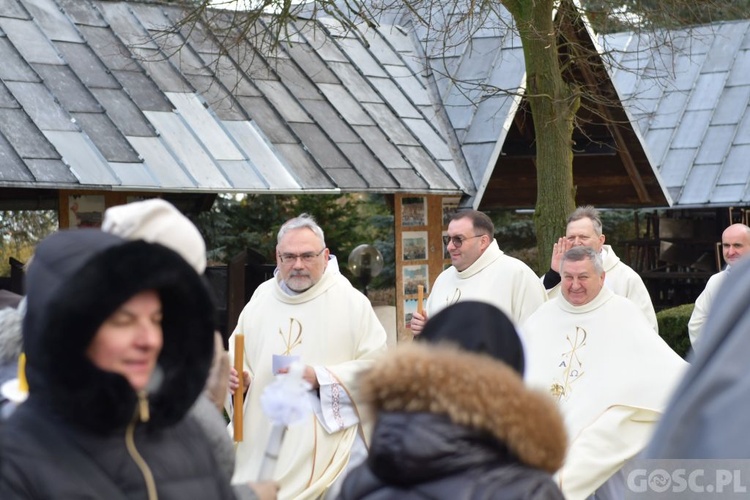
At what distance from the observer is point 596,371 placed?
6898 millimetres

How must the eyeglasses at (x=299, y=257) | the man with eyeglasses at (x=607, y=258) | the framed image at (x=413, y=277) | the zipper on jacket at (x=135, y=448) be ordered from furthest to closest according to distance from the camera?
the framed image at (x=413, y=277)
the man with eyeglasses at (x=607, y=258)
the eyeglasses at (x=299, y=257)
the zipper on jacket at (x=135, y=448)

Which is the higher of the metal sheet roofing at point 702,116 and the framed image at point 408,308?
the metal sheet roofing at point 702,116

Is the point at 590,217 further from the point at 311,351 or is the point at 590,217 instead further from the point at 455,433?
the point at 455,433

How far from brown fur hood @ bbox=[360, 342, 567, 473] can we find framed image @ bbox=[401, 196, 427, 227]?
11.3 m

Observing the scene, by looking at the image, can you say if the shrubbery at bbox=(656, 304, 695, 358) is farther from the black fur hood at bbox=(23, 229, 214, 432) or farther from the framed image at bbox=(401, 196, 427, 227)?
the black fur hood at bbox=(23, 229, 214, 432)

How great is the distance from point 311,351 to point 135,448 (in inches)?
189

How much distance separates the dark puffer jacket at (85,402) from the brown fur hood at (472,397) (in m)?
0.47

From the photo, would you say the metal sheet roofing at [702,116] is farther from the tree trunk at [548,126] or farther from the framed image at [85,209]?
the framed image at [85,209]

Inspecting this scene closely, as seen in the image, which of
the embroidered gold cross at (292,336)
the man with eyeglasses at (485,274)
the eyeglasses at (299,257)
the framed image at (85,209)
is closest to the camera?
the eyeglasses at (299,257)

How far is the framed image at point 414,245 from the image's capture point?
46.0 feet

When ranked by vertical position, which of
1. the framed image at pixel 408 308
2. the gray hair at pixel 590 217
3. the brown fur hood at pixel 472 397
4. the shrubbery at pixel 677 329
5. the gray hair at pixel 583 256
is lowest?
the shrubbery at pixel 677 329

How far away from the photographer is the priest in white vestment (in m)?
6.56

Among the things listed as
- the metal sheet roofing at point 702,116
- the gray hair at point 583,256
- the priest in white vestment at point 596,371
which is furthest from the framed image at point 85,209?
the metal sheet roofing at point 702,116

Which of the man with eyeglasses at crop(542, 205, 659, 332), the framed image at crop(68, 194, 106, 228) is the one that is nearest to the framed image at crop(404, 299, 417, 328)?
the framed image at crop(68, 194, 106, 228)
